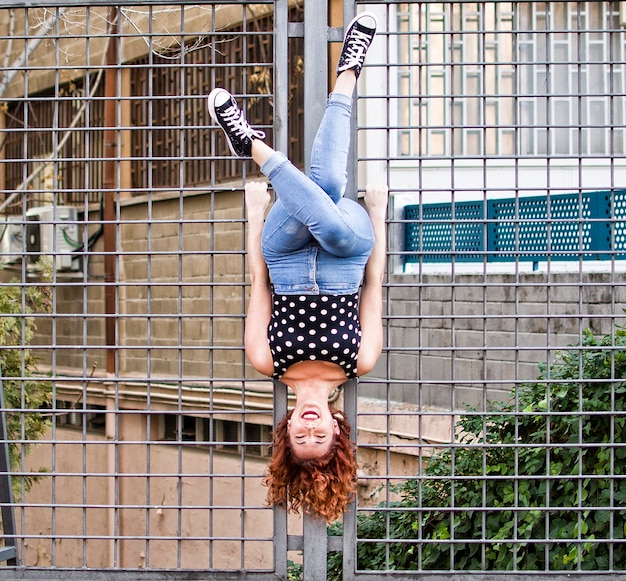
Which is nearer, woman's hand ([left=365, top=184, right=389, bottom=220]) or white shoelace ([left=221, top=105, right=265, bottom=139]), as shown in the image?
white shoelace ([left=221, top=105, right=265, bottom=139])

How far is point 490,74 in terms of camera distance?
8672mm

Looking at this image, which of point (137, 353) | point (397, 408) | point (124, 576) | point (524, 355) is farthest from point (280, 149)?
point (137, 353)

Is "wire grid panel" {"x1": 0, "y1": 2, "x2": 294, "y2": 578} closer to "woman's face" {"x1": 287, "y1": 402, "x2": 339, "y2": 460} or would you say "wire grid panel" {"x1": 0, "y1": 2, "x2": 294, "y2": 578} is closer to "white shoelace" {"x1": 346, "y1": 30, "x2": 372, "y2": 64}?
"woman's face" {"x1": 287, "y1": 402, "x2": 339, "y2": 460}

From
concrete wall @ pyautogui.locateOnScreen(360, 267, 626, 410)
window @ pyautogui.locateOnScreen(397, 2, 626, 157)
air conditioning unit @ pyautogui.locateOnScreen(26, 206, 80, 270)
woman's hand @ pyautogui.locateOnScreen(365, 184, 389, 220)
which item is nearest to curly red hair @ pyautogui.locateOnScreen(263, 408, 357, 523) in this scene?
woman's hand @ pyautogui.locateOnScreen(365, 184, 389, 220)

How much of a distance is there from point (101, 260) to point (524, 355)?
6231 mm

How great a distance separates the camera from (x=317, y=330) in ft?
12.2

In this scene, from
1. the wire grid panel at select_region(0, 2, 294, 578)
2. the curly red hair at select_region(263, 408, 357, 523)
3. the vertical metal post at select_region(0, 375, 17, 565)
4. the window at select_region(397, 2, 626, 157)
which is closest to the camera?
the curly red hair at select_region(263, 408, 357, 523)

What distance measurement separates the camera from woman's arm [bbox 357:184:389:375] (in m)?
3.80

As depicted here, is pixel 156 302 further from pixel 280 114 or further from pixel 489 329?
pixel 280 114

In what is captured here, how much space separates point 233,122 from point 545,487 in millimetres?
2209

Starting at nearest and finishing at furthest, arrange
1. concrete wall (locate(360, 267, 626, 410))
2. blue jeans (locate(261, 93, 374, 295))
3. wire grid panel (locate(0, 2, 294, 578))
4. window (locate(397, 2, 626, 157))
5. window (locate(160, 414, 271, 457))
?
blue jeans (locate(261, 93, 374, 295)) < concrete wall (locate(360, 267, 626, 410)) < window (locate(397, 2, 626, 157)) < wire grid panel (locate(0, 2, 294, 578)) < window (locate(160, 414, 271, 457))

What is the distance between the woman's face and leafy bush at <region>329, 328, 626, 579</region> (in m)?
0.40

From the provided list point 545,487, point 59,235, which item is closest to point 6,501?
point 545,487

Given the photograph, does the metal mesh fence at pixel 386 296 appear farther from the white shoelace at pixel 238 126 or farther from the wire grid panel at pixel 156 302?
the white shoelace at pixel 238 126
